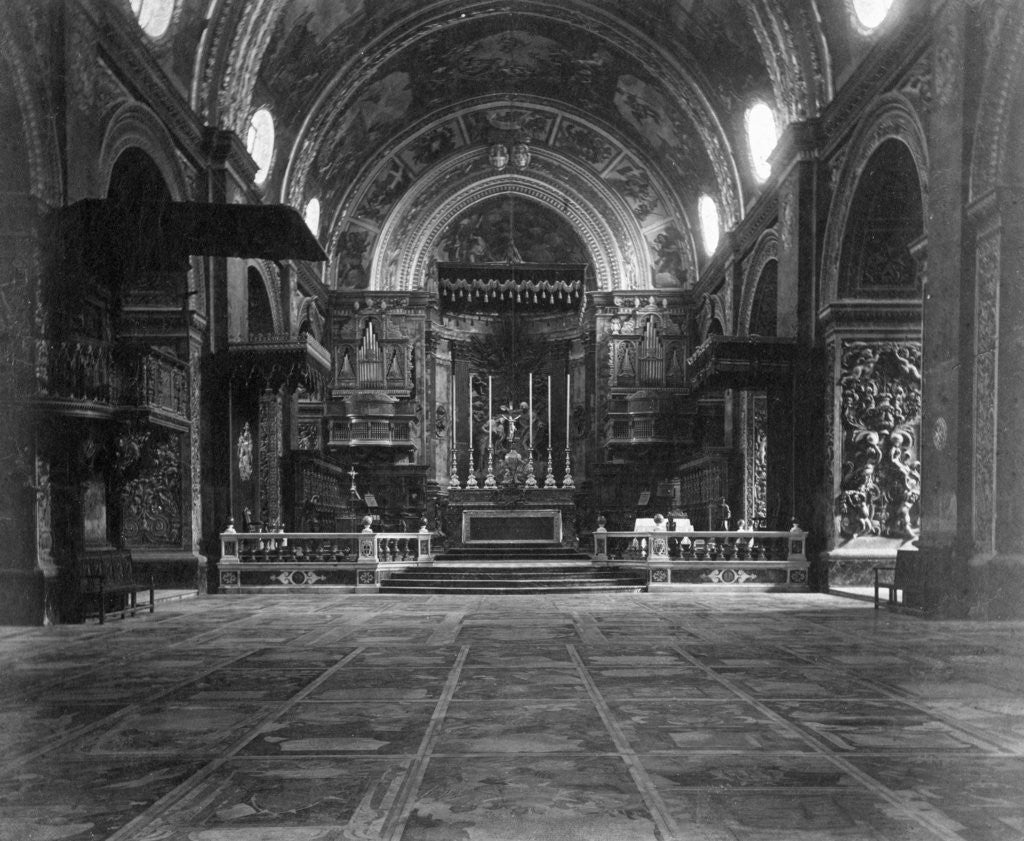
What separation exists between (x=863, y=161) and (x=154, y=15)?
10.4m

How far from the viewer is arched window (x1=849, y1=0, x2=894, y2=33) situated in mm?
14451

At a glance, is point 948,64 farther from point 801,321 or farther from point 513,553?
point 513,553

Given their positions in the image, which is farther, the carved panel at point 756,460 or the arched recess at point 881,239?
the carved panel at point 756,460

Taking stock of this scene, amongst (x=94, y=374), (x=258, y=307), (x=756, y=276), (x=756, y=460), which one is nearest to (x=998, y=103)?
(x=756, y=276)

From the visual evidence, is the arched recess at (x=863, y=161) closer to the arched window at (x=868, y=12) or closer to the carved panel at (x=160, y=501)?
the arched window at (x=868, y=12)

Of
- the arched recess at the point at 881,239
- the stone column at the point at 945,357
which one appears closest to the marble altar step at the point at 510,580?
the stone column at the point at 945,357

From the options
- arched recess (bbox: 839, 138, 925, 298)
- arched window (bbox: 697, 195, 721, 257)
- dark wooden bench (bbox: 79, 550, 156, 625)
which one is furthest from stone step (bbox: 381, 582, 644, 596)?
arched window (bbox: 697, 195, 721, 257)

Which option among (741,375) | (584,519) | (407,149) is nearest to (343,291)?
(407,149)

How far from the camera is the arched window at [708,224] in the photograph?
24.0m

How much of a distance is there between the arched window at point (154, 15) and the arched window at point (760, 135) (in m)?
10.6

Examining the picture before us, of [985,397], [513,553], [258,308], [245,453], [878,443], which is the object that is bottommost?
[513,553]

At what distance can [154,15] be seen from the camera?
562 inches

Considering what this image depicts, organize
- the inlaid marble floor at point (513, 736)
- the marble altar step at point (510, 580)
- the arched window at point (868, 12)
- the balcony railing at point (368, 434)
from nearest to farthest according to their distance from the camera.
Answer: the inlaid marble floor at point (513, 736)
the arched window at point (868, 12)
the marble altar step at point (510, 580)
the balcony railing at point (368, 434)

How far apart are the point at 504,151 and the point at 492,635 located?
19.9 meters
